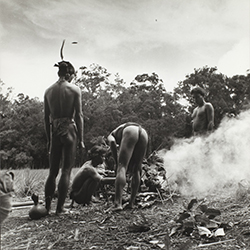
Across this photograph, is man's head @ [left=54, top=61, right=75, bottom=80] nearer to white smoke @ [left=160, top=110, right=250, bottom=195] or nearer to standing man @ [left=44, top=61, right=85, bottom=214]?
standing man @ [left=44, top=61, right=85, bottom=214]

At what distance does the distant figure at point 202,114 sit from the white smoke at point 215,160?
0.18 meters

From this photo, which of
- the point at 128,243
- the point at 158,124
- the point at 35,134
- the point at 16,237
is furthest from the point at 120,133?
the point at 158,124

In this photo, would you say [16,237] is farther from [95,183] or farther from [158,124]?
[158,124]

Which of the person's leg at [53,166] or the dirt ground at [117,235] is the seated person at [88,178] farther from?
the dirt ground at [117,235]

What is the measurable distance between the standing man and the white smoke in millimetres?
2315

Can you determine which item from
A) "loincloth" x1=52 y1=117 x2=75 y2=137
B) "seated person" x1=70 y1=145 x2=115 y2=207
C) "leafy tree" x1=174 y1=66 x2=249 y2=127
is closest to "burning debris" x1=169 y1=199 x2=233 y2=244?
"loincloth" x1=52 y1=117 x2=75 y2=137

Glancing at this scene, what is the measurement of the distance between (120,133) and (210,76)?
259cm

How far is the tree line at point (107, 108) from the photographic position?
223 cm

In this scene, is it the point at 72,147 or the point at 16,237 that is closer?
the point at 16,237

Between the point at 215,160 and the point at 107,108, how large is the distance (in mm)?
2045

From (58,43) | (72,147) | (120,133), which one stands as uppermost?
(58,43)

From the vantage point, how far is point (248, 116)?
5090 mm

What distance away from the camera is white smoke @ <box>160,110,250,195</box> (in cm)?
473

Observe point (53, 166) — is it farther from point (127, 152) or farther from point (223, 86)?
point (223, 86)
